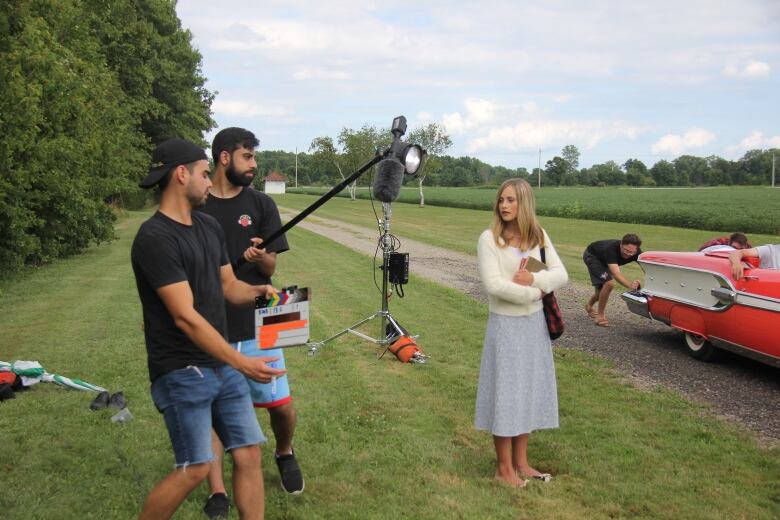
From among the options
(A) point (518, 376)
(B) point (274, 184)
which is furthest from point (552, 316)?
(B) point (274, 184)

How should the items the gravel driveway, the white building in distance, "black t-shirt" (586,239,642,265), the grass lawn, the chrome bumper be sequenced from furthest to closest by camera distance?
1. the white building in distance
2. "black t-shirt" (586,239,642,265)
3. the chrome bumper
4. the gravel driveway
5. the grass lawn

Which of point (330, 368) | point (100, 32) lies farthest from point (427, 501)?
point (100, 32)

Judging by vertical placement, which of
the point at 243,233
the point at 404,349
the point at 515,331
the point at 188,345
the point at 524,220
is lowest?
the point at 404,349

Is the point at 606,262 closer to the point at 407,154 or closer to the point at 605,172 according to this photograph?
the point at 407,154

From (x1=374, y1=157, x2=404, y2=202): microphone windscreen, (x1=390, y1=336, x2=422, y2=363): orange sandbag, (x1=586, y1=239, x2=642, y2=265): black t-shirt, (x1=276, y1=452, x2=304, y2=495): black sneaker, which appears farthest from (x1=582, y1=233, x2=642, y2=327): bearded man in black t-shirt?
(x1=276, y1=452, x2=304, y2=495): black sneaker

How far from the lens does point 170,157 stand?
3062 mm

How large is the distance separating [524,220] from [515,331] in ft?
2.17

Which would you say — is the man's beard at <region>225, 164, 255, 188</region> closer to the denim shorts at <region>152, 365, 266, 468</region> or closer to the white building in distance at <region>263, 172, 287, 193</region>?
the denim shorts at <region>152, 365, 266, 468</region>

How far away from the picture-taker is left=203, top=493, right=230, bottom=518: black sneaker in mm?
3945

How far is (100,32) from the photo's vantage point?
26.1 metres

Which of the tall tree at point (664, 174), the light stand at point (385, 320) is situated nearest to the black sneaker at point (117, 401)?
the light stand at point (385, 320)

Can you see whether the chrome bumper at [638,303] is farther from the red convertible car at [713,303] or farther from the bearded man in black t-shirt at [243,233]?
the bearded man in black t-shirt at [243,233]

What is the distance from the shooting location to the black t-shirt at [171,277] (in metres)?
2.88

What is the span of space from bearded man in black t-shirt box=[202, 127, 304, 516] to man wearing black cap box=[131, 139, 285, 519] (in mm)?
758
